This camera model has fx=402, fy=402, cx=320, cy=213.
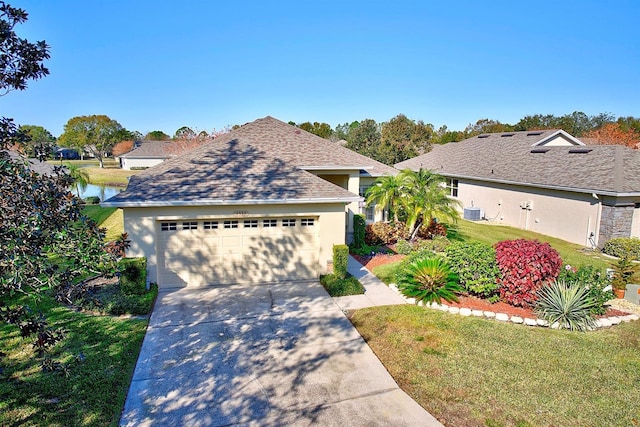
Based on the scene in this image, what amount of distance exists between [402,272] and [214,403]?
7.04 metres

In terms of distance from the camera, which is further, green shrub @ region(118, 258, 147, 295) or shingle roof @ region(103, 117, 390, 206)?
shingle roof @ region(103, 117, 390, 206)

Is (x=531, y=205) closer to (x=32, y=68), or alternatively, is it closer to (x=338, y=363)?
(x=338, y=363)

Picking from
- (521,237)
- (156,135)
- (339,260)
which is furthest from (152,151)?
(339,260)

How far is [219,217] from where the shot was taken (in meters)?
11.3

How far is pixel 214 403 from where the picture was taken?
6.26m

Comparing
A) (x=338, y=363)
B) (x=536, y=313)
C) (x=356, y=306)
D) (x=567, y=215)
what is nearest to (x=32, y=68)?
(x=338, y=363)

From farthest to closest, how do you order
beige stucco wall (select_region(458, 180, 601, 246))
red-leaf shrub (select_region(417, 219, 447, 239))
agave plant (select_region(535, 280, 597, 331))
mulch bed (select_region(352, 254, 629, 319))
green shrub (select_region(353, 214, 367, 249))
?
1. red-leaf shrub (select_region(417, 219, 447, 239))
2. beige stucco wall (select_region(458, 180, 601, 246))
3. green shrub (select_region(353, 214, 367, 249))
4. mulch bed (select_region(352, 254, 629, 319))
5. agave plant (select_region(535, 280, 597, 331))

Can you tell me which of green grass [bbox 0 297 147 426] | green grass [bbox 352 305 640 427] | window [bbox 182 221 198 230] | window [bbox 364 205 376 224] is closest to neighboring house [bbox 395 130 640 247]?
window [bbox 364 205 376 224]

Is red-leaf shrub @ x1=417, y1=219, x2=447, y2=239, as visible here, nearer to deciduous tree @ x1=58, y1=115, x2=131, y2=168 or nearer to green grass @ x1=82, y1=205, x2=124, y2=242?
green grass @ x1=82, y1=205, x2=124, y2=242

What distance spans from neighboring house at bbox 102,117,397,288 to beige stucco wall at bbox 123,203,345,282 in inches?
1.0

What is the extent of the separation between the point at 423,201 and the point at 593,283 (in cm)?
734

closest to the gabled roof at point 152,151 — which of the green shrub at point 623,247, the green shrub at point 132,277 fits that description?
the green shrub at point 132,277

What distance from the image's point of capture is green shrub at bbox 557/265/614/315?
32.4 feet

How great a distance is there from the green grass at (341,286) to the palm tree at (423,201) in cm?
592
